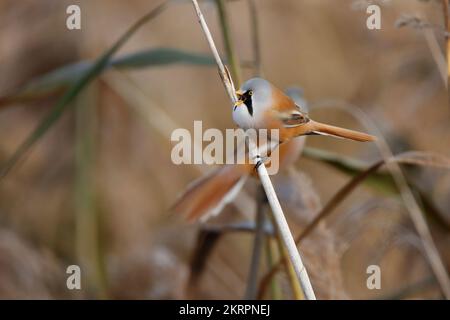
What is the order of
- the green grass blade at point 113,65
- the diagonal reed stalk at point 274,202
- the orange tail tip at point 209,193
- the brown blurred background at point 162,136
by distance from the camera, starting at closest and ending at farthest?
the diagonal reed stalk at point 274,202 → the orange tail tip at point 209,193 → the green grass blade at point 113,65 → the brown blurred background at point 162,136

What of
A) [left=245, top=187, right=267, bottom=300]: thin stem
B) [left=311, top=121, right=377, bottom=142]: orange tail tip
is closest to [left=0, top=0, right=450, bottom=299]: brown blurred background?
[left=245, top=187, right=267, bottom=300]: thin stem

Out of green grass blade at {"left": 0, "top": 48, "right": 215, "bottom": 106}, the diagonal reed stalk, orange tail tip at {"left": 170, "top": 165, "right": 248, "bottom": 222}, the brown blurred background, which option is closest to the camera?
the diagonal reed stalk

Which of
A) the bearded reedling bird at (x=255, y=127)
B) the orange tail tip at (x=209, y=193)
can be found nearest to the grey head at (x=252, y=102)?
the bearded reedling bird at (x=255, y=127)

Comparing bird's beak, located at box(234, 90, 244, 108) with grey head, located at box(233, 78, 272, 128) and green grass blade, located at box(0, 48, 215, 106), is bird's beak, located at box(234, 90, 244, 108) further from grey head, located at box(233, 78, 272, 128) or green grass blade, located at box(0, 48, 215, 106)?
green grass blade, located at box(0, 48, 215, 106)

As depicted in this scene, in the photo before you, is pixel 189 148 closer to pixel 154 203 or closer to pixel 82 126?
pixel 82 126

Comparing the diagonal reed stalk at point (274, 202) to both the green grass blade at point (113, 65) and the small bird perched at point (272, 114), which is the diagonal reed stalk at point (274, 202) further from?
the green grass blade at point (113, 65)

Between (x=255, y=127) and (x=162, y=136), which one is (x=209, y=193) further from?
(x=162, y=136)
